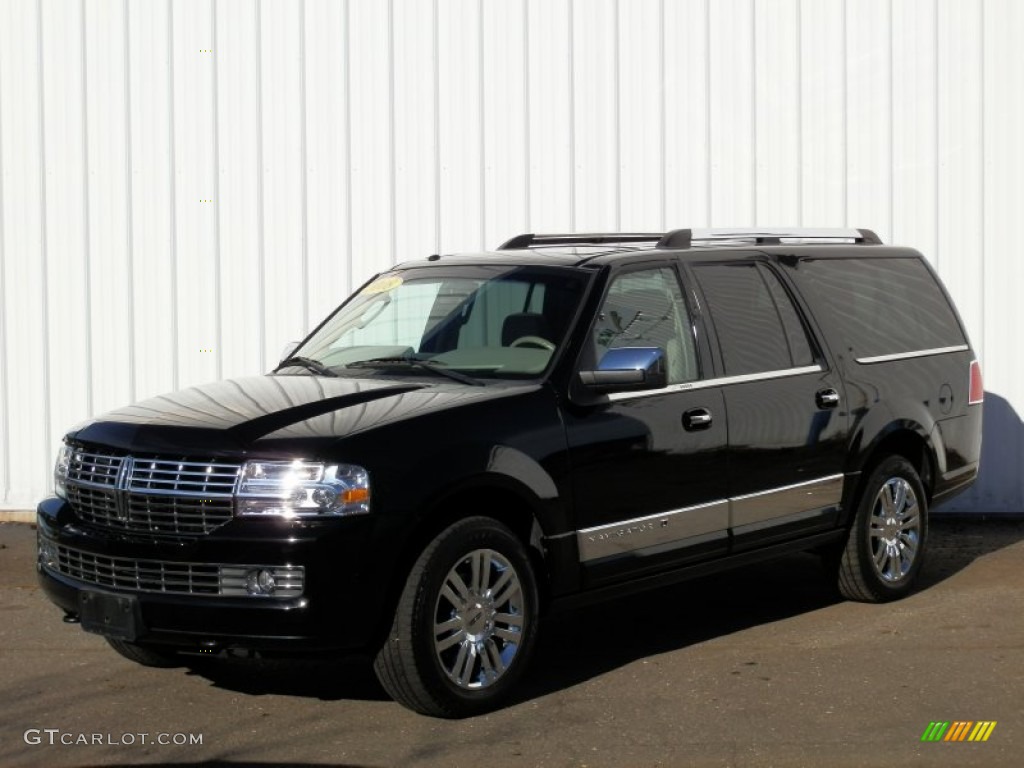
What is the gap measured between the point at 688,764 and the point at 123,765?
1.95 metres

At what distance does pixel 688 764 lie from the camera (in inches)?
238

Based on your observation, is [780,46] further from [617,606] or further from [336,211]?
A: [617,606]

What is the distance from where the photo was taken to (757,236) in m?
8.98

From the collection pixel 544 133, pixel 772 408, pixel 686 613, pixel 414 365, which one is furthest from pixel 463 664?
pixel 544 133

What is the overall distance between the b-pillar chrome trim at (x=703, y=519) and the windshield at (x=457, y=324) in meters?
0.75

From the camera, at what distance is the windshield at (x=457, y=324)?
7484mm

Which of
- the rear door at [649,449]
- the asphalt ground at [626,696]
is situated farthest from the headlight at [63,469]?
the rear door at [649,449]

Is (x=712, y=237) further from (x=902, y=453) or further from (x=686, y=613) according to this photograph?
(x=686, y=613)

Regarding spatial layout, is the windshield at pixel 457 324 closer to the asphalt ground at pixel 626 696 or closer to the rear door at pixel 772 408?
the rear door at pixel 772 408

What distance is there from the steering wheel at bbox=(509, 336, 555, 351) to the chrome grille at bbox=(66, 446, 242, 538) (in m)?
1.58

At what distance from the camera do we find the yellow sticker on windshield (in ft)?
27.6

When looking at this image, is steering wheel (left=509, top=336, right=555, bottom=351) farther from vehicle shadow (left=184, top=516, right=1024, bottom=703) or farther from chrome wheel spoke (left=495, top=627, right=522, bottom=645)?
chrome wheel spoke (left=495, top=627, right=522, bottom=645)

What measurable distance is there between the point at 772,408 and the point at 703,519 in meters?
0.73

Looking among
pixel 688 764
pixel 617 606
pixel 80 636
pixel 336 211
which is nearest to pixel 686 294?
pixel 617 606
